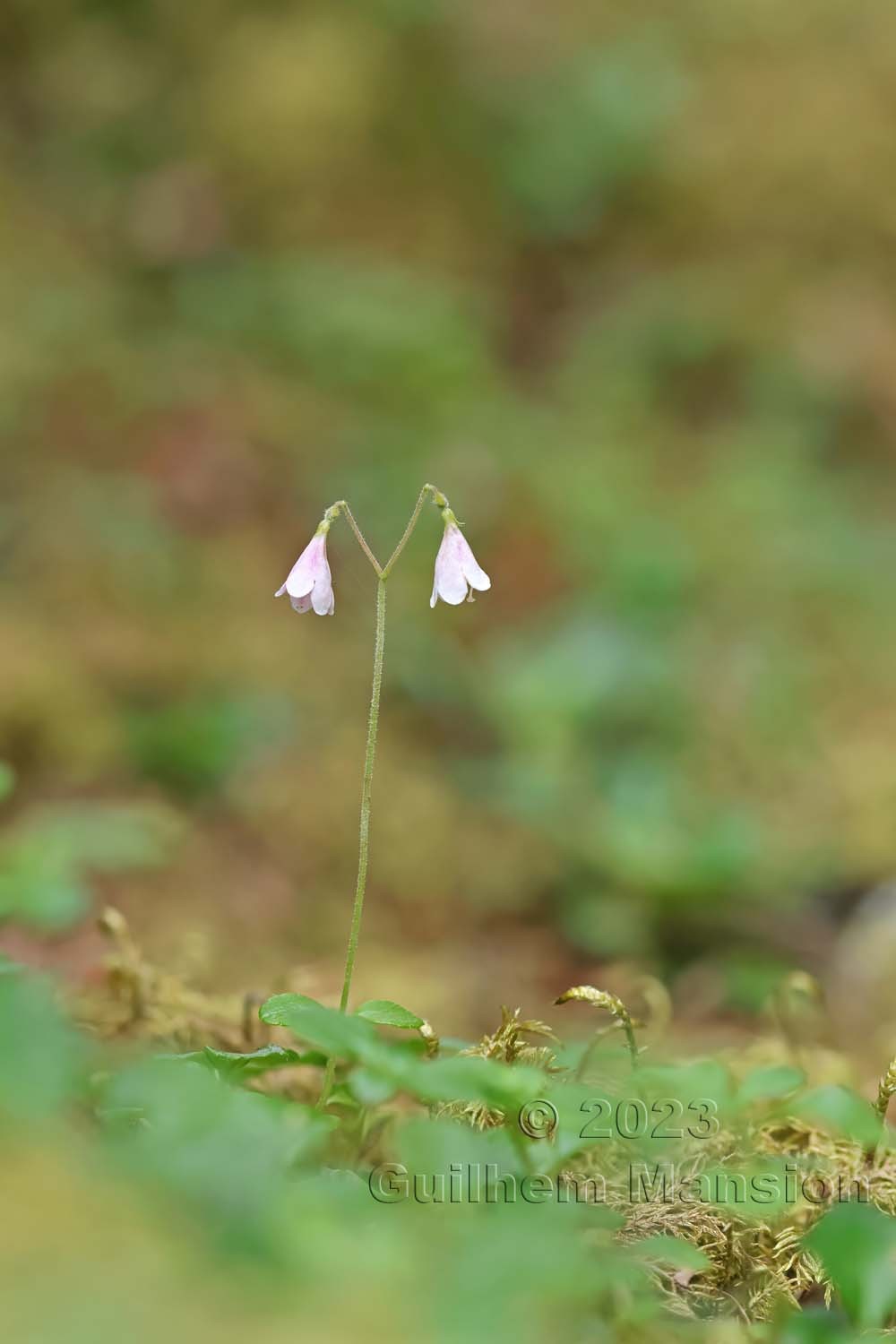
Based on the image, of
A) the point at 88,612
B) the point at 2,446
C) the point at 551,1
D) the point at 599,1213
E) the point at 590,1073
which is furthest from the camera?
the point at 551,1

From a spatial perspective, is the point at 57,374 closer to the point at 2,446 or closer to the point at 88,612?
the point at 2,446

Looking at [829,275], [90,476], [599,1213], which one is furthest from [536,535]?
[599,1213]

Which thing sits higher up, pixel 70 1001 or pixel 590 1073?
pixel 70 1001

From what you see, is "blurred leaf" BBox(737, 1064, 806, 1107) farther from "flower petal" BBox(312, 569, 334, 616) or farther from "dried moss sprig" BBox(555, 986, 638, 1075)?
"flower petal" BBox(312, 569, 334, 616)

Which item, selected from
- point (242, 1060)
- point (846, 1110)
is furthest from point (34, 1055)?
point (846, 1110)

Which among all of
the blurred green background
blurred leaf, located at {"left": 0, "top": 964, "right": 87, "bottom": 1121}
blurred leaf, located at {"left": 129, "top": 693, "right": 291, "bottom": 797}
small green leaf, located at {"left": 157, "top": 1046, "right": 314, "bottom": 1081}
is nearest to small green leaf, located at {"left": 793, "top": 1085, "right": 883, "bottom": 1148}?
small green leaf, located at {"left": 157, "top": 1046, "right": 314, "bottom": 1081}

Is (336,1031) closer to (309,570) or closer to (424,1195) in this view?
(424,1195)

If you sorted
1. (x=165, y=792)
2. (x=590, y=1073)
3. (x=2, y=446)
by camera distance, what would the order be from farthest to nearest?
1. (x=2, y=446)
2. (x=165, y=792)
3. (x=590, y=1073)
